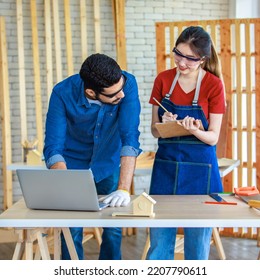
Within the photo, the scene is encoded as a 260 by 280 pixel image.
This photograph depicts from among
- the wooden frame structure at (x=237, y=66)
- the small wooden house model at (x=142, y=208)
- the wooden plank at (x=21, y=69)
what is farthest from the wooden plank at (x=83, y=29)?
the small wooden house model at (x=142, y=208)

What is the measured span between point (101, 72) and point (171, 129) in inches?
26.6

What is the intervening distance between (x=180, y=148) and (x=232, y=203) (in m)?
0.62

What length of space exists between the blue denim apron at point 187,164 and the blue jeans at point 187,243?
0.35 meters

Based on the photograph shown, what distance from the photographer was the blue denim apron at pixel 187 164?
3.86 m

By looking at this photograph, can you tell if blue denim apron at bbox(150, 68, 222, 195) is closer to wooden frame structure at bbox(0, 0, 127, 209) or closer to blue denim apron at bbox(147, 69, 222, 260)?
blue denim apron at bbox(147, 69, 222, 260)

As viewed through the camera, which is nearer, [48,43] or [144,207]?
[144,207]

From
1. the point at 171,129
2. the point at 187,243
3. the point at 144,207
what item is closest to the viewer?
the point at 144,207

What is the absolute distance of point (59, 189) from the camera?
10.3 ft

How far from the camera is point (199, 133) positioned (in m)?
3.75

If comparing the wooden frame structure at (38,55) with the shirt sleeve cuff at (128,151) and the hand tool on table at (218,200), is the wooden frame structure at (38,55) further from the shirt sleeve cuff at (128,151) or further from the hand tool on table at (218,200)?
the hand tool on table at (218,200)

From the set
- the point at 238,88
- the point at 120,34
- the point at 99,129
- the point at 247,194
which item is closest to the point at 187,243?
the point at 247,194

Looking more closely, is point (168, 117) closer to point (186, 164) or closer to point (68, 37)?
point (186, 164)

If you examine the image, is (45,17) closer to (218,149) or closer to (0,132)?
(0,132)

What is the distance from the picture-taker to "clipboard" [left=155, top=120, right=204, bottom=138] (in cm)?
370
